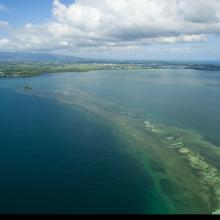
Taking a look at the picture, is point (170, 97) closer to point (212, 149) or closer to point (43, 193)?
point (212, 149)

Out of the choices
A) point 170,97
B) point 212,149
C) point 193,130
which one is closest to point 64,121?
point 193,130

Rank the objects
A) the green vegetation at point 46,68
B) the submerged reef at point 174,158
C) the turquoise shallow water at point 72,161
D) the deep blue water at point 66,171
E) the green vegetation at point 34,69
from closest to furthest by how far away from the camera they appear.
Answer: the deep blue water at point 66,171, the turquoise shallow water at point 72,161, the submerged reef at point 174,158, the green vegetation at point 34,69, the green vegetation at point 46,68

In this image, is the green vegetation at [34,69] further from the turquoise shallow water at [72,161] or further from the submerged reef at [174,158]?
the submerged reef at [174,158]

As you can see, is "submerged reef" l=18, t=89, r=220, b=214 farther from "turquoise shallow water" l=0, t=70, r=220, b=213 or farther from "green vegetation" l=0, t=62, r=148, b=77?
"green vegetation" l=0, t=62, r=148, b=77

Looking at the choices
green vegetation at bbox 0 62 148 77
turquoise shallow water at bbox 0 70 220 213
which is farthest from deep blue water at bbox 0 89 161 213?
green vegetation at bbox 0 62 148 77

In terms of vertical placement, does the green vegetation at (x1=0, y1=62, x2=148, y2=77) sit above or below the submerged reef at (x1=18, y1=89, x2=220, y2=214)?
below

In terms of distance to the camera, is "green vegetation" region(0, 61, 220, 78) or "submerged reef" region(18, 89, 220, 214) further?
"green vegetation" region(0, 61, 220, 78)

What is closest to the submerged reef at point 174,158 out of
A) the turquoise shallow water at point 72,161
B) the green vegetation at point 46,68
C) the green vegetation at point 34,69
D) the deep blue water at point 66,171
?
the turquoise shallow water at point 72,161

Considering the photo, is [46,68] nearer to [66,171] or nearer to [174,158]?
[174,158]
